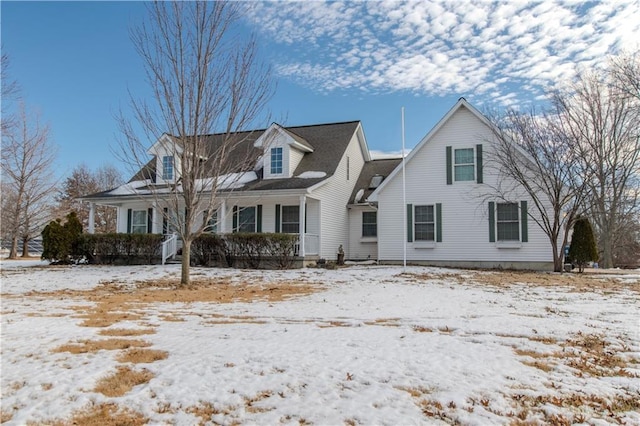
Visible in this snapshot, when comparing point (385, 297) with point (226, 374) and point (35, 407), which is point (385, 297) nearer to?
point (226, 374)

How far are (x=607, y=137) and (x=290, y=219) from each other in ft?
53.3

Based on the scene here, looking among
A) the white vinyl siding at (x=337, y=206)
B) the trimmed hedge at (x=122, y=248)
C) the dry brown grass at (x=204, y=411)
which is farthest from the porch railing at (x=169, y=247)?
the dry brown grass at (x=204, y=411)

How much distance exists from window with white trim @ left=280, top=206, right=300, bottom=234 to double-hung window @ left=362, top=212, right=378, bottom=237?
3731mm

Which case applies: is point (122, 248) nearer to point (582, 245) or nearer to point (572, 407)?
point (572, 407)

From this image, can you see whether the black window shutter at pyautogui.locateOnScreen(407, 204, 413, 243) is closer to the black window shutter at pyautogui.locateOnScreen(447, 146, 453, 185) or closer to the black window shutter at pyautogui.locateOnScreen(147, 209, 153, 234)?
the black window shutter at pyautogui.locateOnScreen(447, 146, 453, 185)

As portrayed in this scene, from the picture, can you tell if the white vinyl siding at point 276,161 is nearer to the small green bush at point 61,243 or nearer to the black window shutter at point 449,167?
the black window shutter at point 449,167

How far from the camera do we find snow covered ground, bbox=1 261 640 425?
2.99m

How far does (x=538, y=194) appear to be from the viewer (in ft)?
51.2

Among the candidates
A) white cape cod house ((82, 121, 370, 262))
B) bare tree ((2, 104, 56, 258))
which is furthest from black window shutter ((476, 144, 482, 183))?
bare tree ((2, 104, 56, 258))

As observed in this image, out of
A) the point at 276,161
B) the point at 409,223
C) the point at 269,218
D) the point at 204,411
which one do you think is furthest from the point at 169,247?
the point at 204,411

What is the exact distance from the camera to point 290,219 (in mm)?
18281

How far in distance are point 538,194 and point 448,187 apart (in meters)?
3.22

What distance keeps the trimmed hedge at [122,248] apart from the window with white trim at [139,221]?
2963mm

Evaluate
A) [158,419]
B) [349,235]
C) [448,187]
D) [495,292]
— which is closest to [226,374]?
[158,419]
